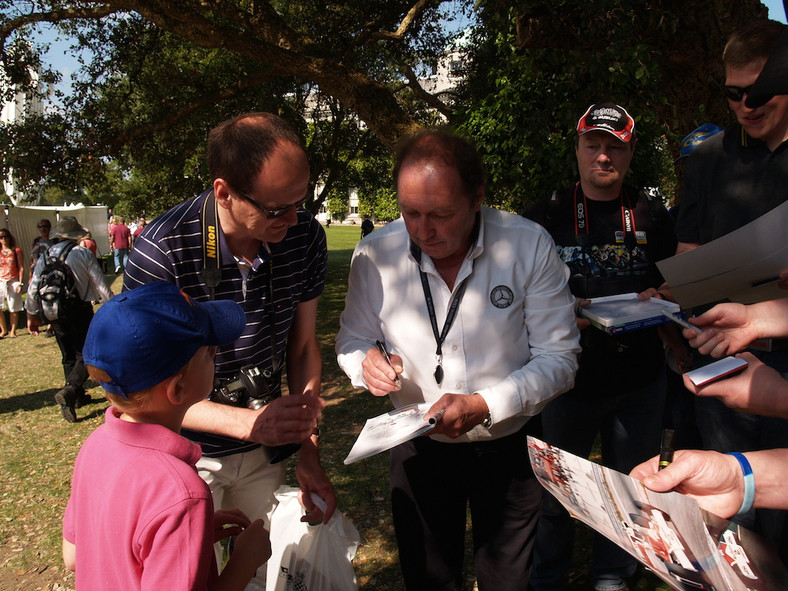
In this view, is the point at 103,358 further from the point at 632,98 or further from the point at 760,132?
the point at 632,98

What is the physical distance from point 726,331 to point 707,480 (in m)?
0.59

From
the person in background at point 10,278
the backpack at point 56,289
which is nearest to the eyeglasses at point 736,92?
the backpack at point 56,289

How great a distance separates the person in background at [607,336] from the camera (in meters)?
2.70

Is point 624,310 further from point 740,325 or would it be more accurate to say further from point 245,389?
point 245,389

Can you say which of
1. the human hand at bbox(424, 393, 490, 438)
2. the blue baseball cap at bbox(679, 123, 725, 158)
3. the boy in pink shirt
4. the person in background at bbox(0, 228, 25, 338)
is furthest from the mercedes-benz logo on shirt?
the person in background at bbox(0, 228, 25, 338)

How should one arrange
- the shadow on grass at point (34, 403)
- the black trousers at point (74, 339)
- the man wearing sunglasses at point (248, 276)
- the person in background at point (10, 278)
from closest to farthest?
the man wearing sunglasses at point (248, 276)
the black trousers at point (74, 339)
the shadow on grass at point (34, 403)
the person in background at point (10, 278)

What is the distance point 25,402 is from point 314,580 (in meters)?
6.38

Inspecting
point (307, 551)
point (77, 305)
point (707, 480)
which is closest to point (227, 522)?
point (307, 551)

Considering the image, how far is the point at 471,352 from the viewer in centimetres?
211

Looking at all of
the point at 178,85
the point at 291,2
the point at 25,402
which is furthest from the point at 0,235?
the point at 291,2

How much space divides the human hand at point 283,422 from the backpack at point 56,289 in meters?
5.54

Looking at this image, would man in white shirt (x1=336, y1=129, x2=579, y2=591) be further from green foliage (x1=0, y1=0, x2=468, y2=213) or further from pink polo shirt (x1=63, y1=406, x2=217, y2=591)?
green foliage (x1=0, y1=0, x2=468, y2=213)

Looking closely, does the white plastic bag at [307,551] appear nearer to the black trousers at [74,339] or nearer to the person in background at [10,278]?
the black trousers at [74,339]

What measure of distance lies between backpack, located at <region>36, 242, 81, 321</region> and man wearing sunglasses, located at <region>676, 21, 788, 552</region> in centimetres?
632
